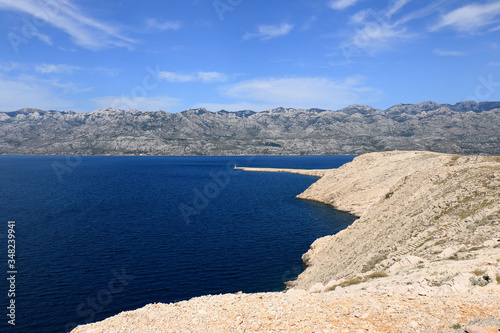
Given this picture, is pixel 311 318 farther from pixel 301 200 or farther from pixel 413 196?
pixel 301 200

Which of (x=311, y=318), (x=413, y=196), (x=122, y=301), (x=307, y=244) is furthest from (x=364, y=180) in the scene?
(x=311, y=318)

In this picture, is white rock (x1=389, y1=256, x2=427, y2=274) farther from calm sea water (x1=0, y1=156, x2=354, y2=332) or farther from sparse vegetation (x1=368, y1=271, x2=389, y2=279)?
calm sea water (x1=0, y1=156, x2=354, y2=332)

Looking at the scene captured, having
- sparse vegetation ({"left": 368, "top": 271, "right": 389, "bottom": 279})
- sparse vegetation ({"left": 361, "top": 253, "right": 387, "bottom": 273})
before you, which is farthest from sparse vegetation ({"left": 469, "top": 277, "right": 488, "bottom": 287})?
sparse vegetation ({"left": 361, "top": 253, "right": 387, "bottom": 273})

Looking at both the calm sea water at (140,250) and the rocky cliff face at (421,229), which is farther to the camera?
the calm sea water at (140,250)

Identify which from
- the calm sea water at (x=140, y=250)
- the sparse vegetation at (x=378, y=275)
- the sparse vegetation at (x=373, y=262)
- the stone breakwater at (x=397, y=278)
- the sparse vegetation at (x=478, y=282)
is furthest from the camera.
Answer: the calm sea water at (x=140, y=250)

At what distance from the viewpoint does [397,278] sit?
953 inches

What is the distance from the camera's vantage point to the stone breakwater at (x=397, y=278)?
54.6 ft

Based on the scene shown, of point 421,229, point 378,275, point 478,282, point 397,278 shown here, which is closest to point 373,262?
point 378,275

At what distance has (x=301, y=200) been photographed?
11081cm

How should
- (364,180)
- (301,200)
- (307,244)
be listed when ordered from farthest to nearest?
(301,200) < (364,180) < (307,244)

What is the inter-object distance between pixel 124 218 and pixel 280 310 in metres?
72.2

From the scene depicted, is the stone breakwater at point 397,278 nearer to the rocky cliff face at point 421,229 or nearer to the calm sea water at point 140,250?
the rocky cliff face at point 421,229

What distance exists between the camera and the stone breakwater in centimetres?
1666

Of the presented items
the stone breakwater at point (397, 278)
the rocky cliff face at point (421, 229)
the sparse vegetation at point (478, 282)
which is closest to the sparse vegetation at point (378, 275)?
the stone breakwater at point (397, 278)
